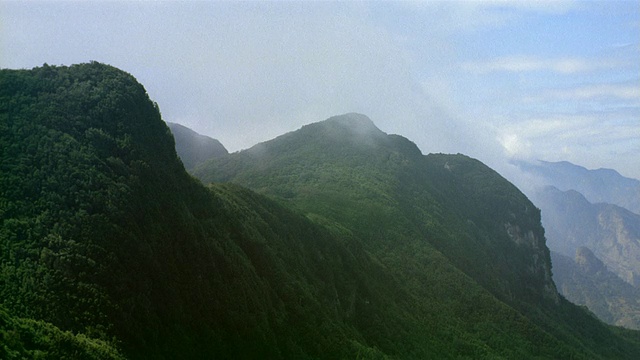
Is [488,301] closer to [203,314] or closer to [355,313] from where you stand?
[355,313]

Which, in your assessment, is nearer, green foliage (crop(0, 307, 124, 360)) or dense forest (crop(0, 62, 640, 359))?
green foliage (crop(0, 307, 124, 360))

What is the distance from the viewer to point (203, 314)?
73625 mm

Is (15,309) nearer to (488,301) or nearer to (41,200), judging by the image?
(41,200)

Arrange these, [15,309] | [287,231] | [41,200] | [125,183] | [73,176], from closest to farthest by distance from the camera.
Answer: [15,309] < [41,200] < [73,176] < [125,183] < [287,231]

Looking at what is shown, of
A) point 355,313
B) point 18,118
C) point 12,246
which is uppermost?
point 18,118

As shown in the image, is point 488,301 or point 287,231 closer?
point 287,231

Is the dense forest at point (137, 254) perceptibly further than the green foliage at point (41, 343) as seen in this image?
Yes

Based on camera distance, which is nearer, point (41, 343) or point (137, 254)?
point (41, 343)

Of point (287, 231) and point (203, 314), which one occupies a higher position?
point (287, 231)

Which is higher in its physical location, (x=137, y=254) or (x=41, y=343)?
(x=137, y=254)

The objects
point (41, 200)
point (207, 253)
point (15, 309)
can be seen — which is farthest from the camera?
point (207, 253)

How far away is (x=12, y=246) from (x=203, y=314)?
2565cm

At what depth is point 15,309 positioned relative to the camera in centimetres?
5216

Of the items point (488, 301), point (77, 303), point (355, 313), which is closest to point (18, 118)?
point (77, 303)
